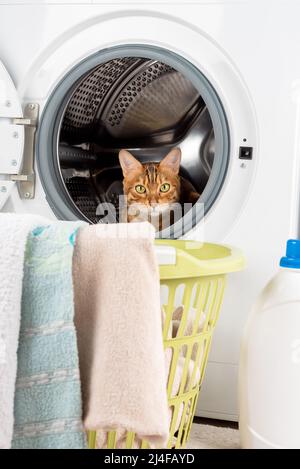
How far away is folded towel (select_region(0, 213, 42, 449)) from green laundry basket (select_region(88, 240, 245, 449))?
213 millimetres

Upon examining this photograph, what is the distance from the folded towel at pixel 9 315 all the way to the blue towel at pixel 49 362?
0.08ft

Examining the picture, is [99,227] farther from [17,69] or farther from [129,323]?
[17,69]

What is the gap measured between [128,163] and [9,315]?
2.57 ft

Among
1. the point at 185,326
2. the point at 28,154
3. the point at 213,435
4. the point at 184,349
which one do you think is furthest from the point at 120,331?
the point at 28,154

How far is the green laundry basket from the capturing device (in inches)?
34.4

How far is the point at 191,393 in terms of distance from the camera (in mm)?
1017

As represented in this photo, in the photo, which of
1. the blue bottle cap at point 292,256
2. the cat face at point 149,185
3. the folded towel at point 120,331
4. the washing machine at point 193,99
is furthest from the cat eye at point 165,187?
the folded towel at point 120,331

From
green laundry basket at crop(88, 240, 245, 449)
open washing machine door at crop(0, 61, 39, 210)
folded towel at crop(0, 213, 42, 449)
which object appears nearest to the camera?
folded towel at crop(0, 213, 42, 449)

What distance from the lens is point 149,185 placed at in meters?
1.50

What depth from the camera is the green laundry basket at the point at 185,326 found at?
873 mm

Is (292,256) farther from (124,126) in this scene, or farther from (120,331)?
(124,126)

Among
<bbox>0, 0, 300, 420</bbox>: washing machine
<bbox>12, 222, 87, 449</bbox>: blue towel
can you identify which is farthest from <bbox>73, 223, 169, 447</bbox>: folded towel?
<bbox>0, 0, 300, 420</bbox>: washing machine

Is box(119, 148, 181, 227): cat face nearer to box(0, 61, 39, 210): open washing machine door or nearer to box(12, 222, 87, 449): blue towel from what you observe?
box(0, 61, 39, 210): open washing machine door

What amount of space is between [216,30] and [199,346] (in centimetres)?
62
